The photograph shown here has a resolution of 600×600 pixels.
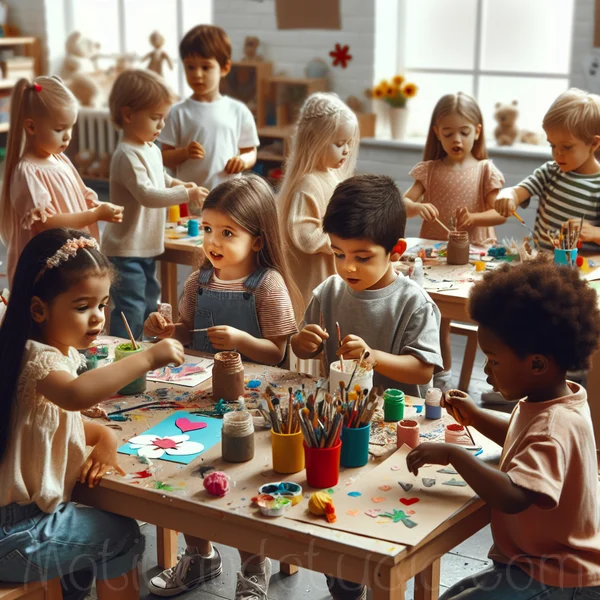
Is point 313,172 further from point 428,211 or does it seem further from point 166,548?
point 166,548

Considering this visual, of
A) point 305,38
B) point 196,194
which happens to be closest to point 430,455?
point 196,194

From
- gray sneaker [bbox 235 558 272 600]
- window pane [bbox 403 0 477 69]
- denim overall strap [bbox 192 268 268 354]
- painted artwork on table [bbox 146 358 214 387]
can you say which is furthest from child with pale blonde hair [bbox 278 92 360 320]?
window pane [bbox 403 0 477 69]

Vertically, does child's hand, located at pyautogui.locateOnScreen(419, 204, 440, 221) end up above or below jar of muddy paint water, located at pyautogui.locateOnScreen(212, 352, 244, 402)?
above

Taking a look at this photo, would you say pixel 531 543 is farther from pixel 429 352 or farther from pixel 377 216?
pixel 377 216

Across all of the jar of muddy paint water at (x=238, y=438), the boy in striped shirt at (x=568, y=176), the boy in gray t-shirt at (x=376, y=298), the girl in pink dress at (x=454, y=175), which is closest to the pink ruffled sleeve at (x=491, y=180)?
the girl in pink dress at (x=454, y=175)

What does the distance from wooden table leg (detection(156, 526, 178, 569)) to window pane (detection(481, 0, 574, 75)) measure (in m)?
4.59

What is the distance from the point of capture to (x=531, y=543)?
5.96 feet

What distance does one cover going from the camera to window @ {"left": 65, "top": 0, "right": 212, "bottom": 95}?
7.77 meters

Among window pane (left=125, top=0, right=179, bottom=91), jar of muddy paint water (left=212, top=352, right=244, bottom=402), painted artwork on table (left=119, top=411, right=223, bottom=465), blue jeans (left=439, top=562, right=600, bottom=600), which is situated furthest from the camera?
window pane (left=125, top=0, right=179, bottom=91)

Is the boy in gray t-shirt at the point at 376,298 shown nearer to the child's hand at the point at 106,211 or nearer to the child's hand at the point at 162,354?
the child's hand at the point at 162,354

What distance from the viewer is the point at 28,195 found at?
3596mm

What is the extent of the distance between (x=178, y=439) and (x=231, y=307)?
79 cm

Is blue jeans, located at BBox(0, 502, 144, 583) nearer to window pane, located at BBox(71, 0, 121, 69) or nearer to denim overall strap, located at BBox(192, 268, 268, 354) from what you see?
denim overall strap, located at BBox(192, 268, 268, 354)

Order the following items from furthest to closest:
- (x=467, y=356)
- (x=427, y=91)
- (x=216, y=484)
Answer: (x=427, y=91)
(x=467, y=356)
(x=216, y=484)
